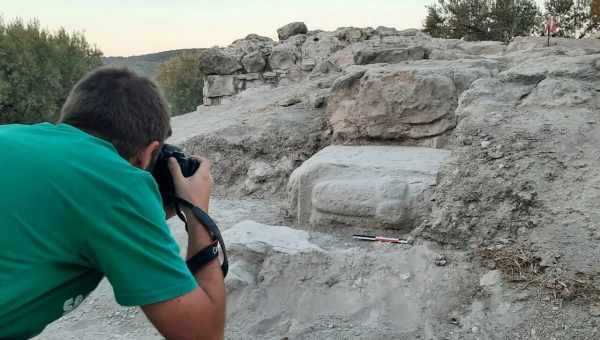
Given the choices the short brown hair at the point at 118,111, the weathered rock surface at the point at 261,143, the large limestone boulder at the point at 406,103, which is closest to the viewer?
the short brown hair at the point at 118,111

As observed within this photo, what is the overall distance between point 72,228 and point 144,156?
0.33m

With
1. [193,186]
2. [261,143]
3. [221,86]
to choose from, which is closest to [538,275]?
[193,186]

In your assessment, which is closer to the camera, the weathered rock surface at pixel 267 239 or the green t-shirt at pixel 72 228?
the green t-shirt at pixel 72 228

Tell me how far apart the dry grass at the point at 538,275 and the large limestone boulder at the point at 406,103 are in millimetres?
1903

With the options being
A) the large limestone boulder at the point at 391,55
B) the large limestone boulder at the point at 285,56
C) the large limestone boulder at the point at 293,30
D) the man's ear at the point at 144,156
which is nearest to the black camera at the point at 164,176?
the man's ear at the point at 144,156

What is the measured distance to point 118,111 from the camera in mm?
1518

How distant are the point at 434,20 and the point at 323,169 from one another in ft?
61.1

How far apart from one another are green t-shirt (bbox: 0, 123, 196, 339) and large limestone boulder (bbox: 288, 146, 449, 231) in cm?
275

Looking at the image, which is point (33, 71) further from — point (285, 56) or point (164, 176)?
point (164, 176)

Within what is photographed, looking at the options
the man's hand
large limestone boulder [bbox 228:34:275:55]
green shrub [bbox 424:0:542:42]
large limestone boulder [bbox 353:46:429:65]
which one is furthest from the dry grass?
green shrub [bbox 424:0:542:42]

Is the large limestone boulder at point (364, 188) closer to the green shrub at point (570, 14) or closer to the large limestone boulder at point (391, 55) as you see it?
the large limestone boulder at point (391, 55)

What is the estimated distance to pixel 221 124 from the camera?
6527 mm

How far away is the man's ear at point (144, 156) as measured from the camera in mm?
1585

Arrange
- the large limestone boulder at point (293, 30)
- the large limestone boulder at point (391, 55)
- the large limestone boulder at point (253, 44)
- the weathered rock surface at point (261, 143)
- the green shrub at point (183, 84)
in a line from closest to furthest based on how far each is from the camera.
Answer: the weathered rock surface at point (261, 143) → the large limestone boulder at point (391, 55) → the large limestone boulder at point (253, 44) → the large limestone boulder at point (293, 30) → the green shrub at point (183, 84)
